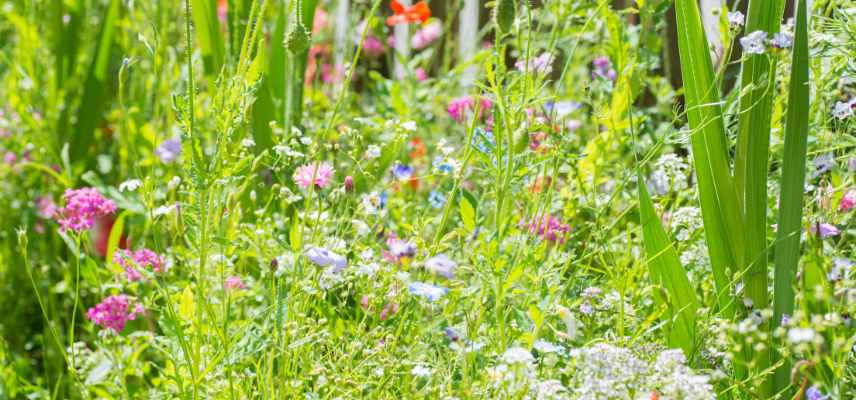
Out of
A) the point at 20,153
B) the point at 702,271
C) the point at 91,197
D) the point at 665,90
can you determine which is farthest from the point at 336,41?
the point at 702,271

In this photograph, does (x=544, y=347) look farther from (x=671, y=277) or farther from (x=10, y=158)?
(x=10, y=158)

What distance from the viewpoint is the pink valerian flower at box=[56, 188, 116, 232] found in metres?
1.52

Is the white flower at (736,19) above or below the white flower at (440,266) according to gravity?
above

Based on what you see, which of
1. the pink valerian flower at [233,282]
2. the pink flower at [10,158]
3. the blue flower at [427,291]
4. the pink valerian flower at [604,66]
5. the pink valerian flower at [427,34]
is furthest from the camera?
the pink valerian flower at [427,34]

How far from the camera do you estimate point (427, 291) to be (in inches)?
49.9

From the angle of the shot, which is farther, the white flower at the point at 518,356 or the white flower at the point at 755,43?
the white flower at the point at 755,43

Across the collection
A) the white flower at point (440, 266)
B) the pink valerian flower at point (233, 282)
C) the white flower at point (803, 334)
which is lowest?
the pink valerian flower at point (233, 282)

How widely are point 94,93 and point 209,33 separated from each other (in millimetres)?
540

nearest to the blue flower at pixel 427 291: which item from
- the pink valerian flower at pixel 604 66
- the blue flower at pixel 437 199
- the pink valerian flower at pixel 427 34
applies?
the blue flower at pixel 437 199

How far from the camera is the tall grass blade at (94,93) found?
7.74ft

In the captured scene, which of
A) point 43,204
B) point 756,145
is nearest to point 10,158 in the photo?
point 43,204

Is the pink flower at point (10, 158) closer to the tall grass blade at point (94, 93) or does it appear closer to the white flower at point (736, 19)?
the tall grass blade at point (94, 93)

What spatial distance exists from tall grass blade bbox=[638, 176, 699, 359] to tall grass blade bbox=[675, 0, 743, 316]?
47 millimetres

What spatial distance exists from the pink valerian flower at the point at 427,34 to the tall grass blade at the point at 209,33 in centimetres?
95
